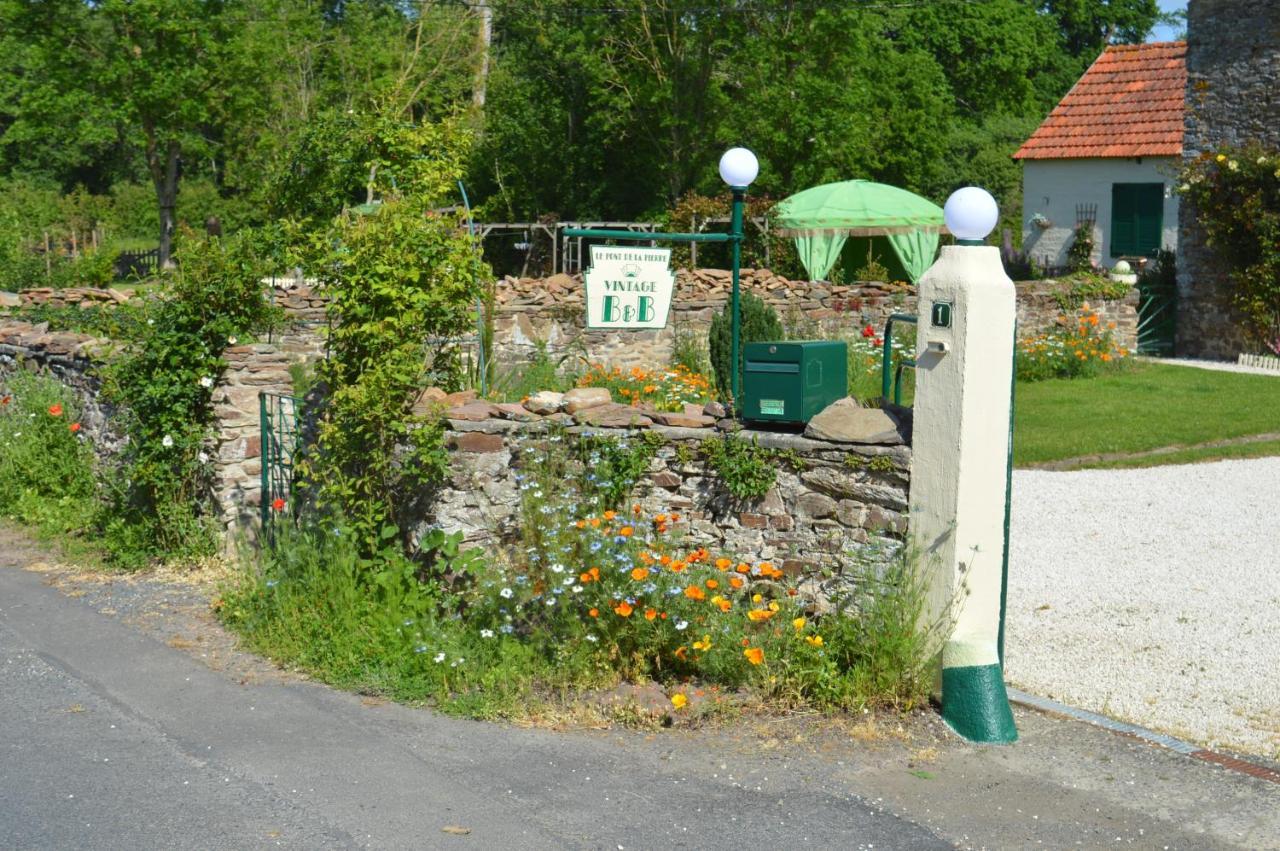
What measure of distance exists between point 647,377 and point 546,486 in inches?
216

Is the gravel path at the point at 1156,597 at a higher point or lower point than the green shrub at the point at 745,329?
lower

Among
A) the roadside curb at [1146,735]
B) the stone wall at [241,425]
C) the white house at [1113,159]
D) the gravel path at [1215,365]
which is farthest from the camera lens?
the white house at [1113,159]

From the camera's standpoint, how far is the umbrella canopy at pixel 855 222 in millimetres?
20750

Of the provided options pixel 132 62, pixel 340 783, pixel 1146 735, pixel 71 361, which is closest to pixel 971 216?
pixel 1146 735

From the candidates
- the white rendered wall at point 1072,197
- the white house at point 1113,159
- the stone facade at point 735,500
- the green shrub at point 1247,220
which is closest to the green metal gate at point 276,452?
the stone facade at point 735,500

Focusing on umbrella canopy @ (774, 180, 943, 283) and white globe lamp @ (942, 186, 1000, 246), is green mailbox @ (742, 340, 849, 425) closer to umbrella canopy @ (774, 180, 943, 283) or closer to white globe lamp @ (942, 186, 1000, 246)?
white globe lamp @ (942, 186, 1000, 246)

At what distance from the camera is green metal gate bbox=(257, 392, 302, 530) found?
8.09m

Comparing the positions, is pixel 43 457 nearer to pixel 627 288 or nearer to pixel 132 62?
pixel 627 288

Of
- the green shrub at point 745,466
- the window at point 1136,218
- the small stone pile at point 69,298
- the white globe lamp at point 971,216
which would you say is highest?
the window at point 1136,218

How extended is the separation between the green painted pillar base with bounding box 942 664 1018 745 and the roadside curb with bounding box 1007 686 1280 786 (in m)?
0.40

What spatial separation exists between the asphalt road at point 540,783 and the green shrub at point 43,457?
12.4ft

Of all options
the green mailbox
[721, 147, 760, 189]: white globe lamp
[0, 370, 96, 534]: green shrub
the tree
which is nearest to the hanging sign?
[721, 147, 760, 189]: white globe lamp

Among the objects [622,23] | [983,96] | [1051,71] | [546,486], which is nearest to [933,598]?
[546,486]

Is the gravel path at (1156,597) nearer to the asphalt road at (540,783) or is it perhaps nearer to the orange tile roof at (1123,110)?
the asphalt road at (540,783)
